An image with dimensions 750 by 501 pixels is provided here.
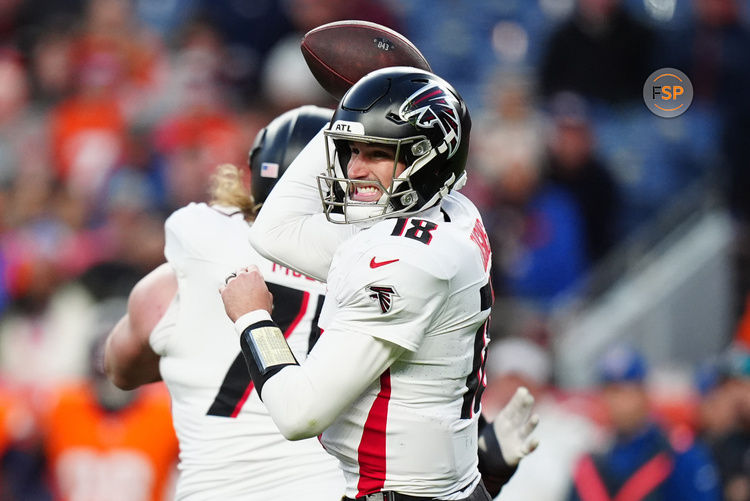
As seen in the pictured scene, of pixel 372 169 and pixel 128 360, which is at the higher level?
pixel 372 169

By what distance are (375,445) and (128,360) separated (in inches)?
47.1

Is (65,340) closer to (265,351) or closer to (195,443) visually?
(195,443)

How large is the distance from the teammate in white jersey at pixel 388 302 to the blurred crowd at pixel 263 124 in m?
3.04

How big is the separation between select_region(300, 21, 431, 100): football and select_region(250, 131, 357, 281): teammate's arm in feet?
1.14

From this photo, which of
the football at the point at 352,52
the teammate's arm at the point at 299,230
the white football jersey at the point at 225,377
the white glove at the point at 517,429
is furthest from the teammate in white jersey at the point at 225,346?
the white glove at the point at 517,429

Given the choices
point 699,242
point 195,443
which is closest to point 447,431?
point 195,443

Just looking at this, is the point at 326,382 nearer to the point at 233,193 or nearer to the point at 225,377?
the point at 225,377

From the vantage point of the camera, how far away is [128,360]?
12.4 ft

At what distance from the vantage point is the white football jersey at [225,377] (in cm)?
346

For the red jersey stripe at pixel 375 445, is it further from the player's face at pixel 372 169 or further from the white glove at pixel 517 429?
the white glove at pixel 517 429

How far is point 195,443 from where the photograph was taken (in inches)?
140

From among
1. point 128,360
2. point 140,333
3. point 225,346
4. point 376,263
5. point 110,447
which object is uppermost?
point 376,263

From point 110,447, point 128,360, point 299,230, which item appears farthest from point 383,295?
point 110,447

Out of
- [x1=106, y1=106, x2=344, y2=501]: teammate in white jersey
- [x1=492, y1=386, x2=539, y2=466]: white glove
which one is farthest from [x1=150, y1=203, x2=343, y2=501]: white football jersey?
[x1=492, y1=386, x2=539, y2=466]: white glove
